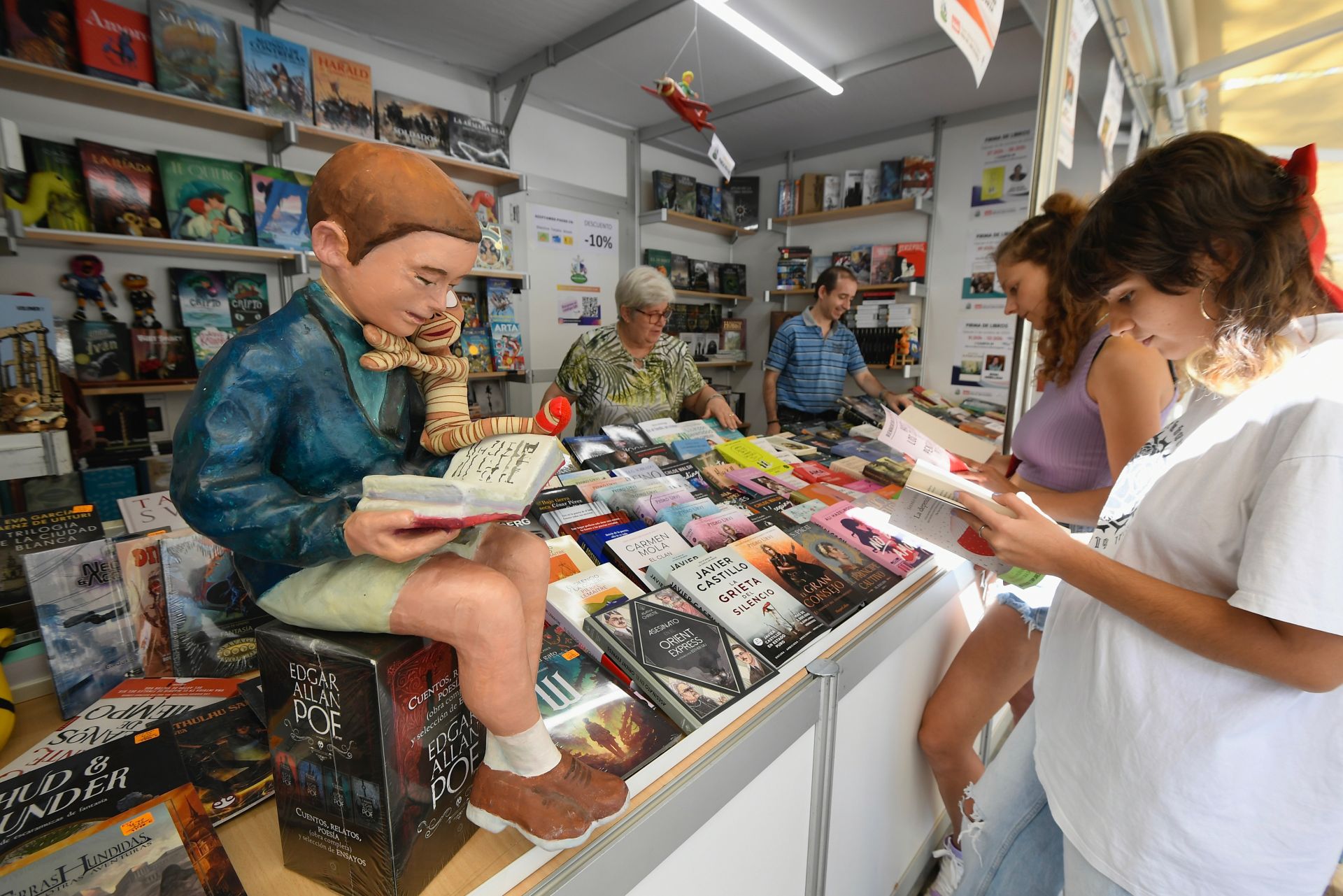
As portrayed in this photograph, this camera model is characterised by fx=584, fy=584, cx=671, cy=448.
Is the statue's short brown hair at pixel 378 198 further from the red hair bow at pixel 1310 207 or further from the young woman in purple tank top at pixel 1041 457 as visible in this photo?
the young woman in purple tank top at pixel 1041 457

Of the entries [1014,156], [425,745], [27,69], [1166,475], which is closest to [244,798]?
[425,745]

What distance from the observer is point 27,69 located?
6.37 ft

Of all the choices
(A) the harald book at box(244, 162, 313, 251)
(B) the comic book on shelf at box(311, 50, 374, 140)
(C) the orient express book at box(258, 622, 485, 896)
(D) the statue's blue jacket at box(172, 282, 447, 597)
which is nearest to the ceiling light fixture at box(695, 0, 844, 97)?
(B) the comic book on shelf at box(311, 50, 374, 140)

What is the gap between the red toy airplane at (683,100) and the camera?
240 centimetres

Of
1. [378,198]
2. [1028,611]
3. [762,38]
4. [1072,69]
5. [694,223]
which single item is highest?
[762,38]

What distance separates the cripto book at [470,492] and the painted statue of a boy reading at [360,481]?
16mm

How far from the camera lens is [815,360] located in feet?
11.5

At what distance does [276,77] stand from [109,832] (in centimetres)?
293

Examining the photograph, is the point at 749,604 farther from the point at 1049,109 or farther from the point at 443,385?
the point at 1049,109

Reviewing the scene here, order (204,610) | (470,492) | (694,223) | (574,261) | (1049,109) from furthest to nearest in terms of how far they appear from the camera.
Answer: (694,223)
(574,261)
(1049,109)
(204,610)
(470,492)

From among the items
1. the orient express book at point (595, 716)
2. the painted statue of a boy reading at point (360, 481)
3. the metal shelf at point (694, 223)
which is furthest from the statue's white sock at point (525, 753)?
the metal shelf at point (694, 223)

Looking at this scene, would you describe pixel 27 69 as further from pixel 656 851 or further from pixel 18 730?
pixel 656 851

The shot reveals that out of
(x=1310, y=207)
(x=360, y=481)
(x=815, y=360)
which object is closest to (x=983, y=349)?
(x=815, y=360)

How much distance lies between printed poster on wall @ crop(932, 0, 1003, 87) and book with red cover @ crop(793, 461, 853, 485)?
3.50ft
